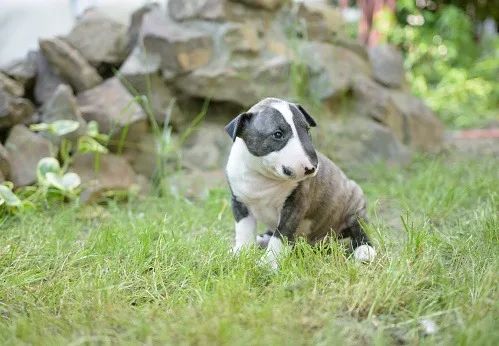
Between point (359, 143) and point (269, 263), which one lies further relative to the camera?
point (359, 143)

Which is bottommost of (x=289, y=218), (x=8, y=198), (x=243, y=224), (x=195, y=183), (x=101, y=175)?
(x=195, y=183)

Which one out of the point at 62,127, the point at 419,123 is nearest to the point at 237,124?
the point at 62,127

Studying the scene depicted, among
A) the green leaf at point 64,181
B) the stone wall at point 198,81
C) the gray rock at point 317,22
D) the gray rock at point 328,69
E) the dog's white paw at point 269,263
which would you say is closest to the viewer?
the dog's white paw at point 269,263

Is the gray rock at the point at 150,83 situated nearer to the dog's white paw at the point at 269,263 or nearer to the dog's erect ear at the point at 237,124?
the dog's erect ear at the point at 237,124

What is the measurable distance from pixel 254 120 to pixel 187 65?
2.62 m

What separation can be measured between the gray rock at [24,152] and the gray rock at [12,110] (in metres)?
0.07

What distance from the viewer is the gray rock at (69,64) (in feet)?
15.8

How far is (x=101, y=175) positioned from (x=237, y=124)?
218cm

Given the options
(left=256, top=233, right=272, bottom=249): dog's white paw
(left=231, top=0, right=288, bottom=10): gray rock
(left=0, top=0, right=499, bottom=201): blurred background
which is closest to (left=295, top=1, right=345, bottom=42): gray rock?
(left=0, top=0, right=499, bottom=201): blurred background

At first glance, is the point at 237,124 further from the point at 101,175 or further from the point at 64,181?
the point at 101,175

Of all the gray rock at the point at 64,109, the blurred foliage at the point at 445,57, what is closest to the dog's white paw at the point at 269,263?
the gray rock at the point at 64,109

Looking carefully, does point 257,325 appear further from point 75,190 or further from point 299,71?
point 299,71

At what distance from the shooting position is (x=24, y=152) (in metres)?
4.29

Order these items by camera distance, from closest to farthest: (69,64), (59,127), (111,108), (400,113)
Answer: (59,127)
(111,108)
(69,64)
(400,113)
